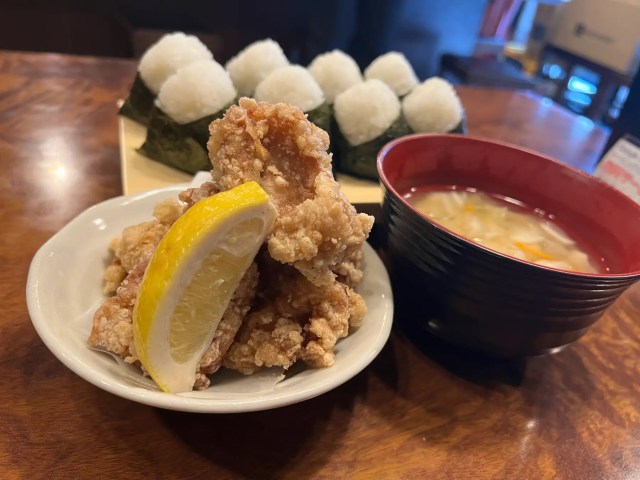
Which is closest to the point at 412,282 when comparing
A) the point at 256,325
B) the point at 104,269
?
the point at 256,325

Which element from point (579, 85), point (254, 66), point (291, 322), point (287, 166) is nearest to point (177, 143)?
point (254, 66)

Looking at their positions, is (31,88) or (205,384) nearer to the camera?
(205,384)

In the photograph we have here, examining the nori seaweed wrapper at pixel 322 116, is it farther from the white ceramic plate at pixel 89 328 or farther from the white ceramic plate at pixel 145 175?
the white ceramic plate at pixel 89 328

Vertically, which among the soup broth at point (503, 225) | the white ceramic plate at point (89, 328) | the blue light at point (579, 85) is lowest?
the blue light at point (579, 85)

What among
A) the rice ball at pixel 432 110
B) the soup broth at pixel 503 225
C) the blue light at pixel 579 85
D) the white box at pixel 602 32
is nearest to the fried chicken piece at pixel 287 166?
the soup broth at pixel 503 225

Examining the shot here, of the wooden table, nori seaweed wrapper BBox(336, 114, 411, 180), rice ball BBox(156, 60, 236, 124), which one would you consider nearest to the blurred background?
nori seaweed wrapper BBox(336, 114, 411, 180)

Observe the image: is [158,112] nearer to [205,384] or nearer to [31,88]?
[31,88]

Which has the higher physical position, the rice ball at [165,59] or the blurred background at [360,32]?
the rice ball at [165,59]

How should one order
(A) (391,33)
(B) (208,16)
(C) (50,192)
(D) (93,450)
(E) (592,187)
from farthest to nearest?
(A) (391,33) → (B) (208,16) → (C) (50,192) → (E) (592,187) → (D) (93,450)
